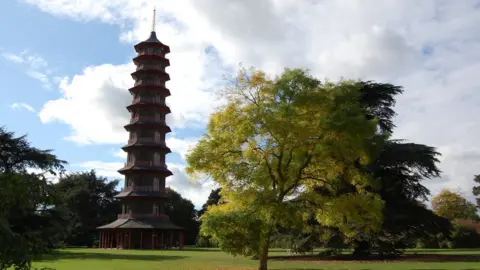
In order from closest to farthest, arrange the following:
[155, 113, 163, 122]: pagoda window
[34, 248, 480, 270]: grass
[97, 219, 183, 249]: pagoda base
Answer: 1. [34, 248, 480, 270]: grass
2. [97, 219, 183, 249]: pagoda base
3. [155, 113, 163, 122]: pagoda window

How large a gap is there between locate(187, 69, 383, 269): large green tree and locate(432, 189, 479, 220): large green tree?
228ft

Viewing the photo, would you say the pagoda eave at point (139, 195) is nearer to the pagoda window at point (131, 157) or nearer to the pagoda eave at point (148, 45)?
the pagoda window at point (131, 157)

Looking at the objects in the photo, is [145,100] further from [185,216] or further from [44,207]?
[44,207]

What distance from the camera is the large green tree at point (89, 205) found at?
66.3 meters

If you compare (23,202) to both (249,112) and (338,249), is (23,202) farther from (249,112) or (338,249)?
(338,249)

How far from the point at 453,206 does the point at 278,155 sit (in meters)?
73.5

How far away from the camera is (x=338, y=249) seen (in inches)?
1241

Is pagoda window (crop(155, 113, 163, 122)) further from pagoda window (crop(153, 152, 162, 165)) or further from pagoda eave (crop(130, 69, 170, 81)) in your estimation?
pagoda eave (crop(130, 69, 170, 81))

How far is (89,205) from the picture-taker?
2736 inches

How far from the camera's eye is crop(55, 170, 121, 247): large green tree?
66.3 m

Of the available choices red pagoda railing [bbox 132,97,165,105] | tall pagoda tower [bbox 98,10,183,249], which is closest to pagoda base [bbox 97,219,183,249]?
tall pagoda tower [bbox 98,10,183,249]

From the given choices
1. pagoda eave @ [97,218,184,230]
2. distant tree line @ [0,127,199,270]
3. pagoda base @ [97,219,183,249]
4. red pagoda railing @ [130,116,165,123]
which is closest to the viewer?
distant tree line @ [0,127,199,270]

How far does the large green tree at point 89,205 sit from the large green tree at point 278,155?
165ft

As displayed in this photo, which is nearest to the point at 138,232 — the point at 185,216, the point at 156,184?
the point at 156,184
